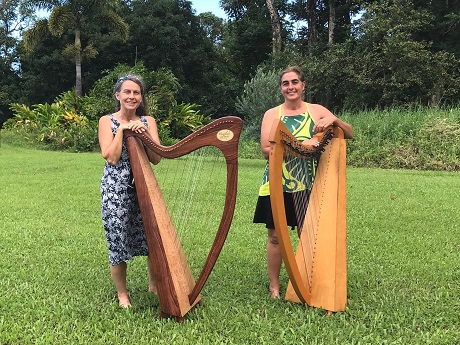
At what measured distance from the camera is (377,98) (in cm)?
1619

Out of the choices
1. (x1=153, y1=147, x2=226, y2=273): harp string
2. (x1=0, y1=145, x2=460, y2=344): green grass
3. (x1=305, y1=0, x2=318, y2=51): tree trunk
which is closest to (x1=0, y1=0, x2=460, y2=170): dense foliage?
(x1=305, y1=0, x2=318, y2=51): tree trunk

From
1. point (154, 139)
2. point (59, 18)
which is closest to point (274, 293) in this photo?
point (154, 139)

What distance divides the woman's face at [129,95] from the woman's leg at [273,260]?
43.6 inches

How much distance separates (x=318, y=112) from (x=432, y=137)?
8726 mm

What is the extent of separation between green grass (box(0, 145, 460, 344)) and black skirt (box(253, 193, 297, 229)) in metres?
0.48

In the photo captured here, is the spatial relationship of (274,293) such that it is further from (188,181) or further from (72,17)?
(72,17)

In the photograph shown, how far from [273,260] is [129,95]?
1.32 metres

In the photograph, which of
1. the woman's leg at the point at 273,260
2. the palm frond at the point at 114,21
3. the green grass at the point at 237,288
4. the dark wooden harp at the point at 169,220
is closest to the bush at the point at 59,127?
the palm frond at the point at 114,21

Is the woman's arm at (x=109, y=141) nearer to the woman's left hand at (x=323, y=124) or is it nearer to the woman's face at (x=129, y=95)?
the woman's face at (x=129, y=95)

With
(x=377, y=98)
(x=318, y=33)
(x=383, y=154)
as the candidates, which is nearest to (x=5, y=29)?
(x=318, y=33)

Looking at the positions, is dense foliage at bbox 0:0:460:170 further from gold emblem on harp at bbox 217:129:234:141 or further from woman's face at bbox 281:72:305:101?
gold emblem on harp at bbox 217:129:234:141

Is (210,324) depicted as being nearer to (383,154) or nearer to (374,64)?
(383,154)

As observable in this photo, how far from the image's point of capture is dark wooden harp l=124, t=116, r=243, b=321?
88.0 inches

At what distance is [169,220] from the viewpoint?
255 centimetres
